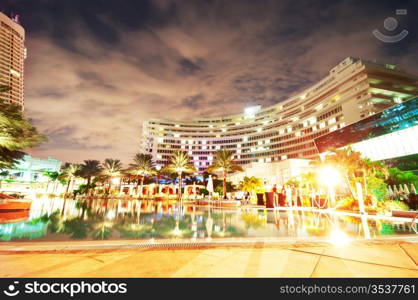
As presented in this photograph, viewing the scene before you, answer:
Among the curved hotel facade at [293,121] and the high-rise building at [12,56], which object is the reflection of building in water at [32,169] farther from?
the curved hotel facade at [293,121]

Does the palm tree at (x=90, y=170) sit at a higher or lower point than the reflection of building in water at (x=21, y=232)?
higher

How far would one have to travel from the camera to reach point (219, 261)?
11.0 ft

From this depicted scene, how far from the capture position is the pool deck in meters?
2.85

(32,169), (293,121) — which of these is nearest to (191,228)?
(293,121)

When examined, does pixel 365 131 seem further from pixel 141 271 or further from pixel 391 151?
pixel 141 271

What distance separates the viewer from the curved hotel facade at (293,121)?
62719 millimetres

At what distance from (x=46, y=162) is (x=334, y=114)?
131 meters

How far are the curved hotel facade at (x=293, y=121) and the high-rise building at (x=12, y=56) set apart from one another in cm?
6168

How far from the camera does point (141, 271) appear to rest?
291 cm

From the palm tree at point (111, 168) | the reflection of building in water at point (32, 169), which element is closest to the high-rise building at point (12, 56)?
the reflection of building in water at point (32, 169)

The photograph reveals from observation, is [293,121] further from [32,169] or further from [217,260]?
[32,169]

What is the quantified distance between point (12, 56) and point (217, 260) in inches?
5612

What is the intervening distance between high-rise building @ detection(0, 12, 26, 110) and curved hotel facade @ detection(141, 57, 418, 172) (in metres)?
61.7

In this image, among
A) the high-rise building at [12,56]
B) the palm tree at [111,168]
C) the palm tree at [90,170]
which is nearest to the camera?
the palm tree at [111,168]
